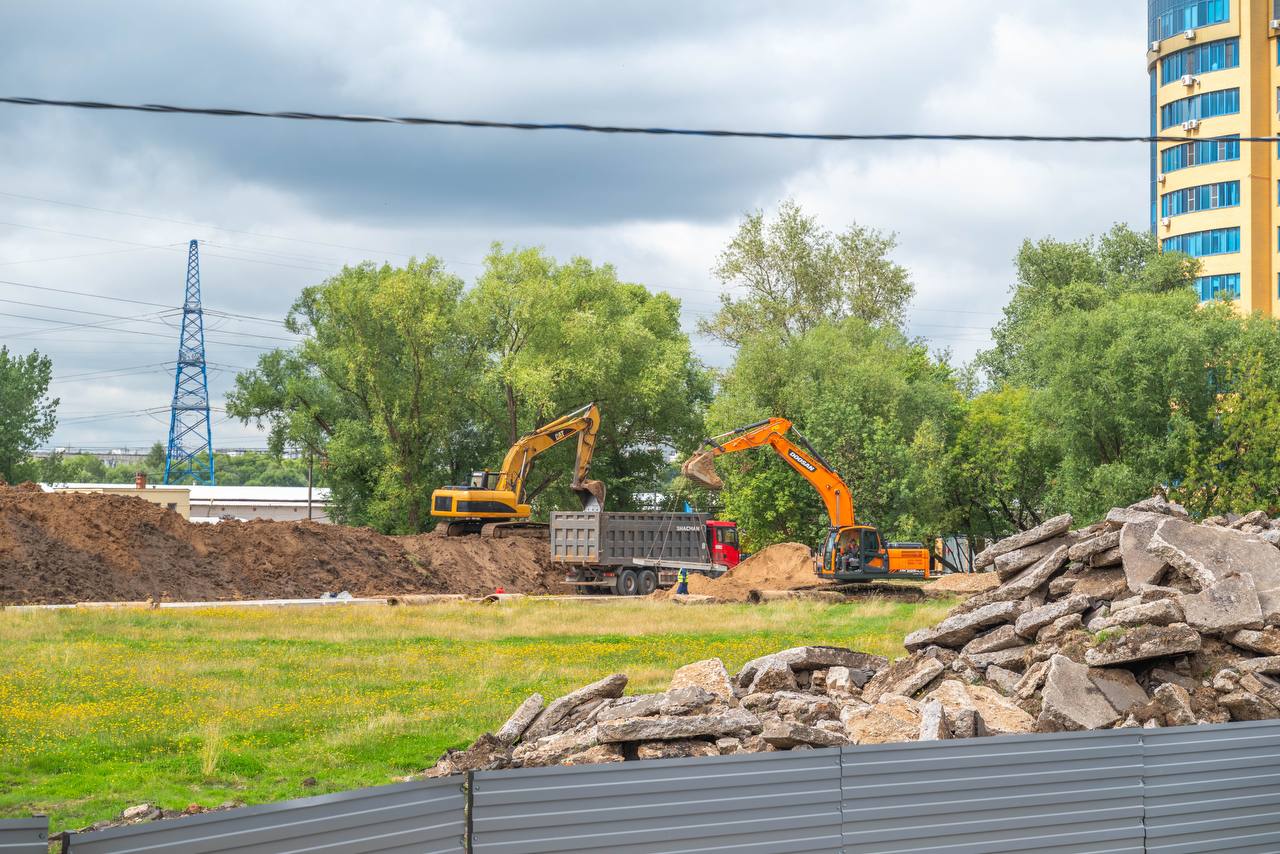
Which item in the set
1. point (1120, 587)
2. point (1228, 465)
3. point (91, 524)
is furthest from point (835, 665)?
point (1228, 465)

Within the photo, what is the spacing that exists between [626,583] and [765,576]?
4.82 m

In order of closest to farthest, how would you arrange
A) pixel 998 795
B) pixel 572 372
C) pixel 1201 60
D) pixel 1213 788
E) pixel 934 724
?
pixel 998 795, pixel 1213 788, pixel 934 724, pixel 572 372, pixel 1201 60

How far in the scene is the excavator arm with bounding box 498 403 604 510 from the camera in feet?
148

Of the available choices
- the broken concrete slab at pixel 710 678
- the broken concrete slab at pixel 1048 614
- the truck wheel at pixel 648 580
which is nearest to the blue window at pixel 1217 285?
the truck wheel at pixel 648 580

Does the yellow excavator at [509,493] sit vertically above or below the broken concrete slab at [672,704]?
above

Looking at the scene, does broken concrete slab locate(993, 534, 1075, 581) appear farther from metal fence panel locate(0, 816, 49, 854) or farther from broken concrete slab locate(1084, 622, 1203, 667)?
metal fence panel locate(0, 816, 49, 854)

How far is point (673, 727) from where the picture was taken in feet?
35.3

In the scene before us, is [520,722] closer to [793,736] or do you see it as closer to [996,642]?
[793,736]

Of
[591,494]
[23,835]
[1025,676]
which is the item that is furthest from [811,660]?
[591,494]

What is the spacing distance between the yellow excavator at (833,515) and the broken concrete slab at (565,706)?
2372 centimetres

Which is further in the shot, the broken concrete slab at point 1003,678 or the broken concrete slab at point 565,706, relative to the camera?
the broken concrete slab at point 1003,678

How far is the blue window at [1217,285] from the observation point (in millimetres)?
72688

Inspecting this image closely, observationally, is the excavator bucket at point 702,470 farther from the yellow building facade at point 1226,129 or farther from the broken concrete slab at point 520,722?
the yellow building facade at point 1226,129

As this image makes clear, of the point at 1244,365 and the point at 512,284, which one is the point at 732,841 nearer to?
the point at 1244,365
